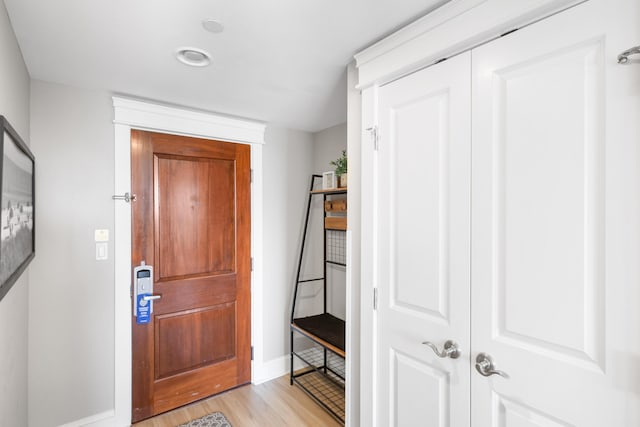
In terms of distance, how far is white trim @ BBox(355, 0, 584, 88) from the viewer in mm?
1058

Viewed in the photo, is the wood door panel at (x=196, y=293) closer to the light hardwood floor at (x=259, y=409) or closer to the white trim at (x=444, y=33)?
the light hardwood floor at (x=259, y=409)

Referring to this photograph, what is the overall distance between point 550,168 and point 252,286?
7.62 ft

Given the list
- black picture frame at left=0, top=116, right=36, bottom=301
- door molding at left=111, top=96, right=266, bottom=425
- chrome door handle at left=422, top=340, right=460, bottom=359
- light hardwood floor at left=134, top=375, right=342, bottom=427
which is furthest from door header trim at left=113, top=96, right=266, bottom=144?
chrome door handle at left=422, top=340, right=460, bottom=359

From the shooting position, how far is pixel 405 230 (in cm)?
144

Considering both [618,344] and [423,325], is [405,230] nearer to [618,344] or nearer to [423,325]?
[423,325]

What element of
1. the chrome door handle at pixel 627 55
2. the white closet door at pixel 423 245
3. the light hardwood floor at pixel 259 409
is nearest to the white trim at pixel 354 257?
the white closet door at pixel 423 245

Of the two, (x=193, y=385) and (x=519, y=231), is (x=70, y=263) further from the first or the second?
(x=519, y=231)

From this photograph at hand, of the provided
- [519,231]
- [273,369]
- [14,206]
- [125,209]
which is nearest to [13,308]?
[14,206]

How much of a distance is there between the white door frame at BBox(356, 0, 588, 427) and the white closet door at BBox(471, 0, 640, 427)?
7cm

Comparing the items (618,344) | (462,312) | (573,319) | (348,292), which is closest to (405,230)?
(462,312)

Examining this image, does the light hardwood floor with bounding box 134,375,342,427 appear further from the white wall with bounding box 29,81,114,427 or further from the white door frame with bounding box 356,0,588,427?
the white door frame with bounding box 356,0,588,427

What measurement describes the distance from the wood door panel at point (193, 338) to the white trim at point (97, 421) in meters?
0.34

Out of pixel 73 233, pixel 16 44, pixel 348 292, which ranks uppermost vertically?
pixel 16 44

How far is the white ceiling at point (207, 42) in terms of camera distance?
4.16 feet
